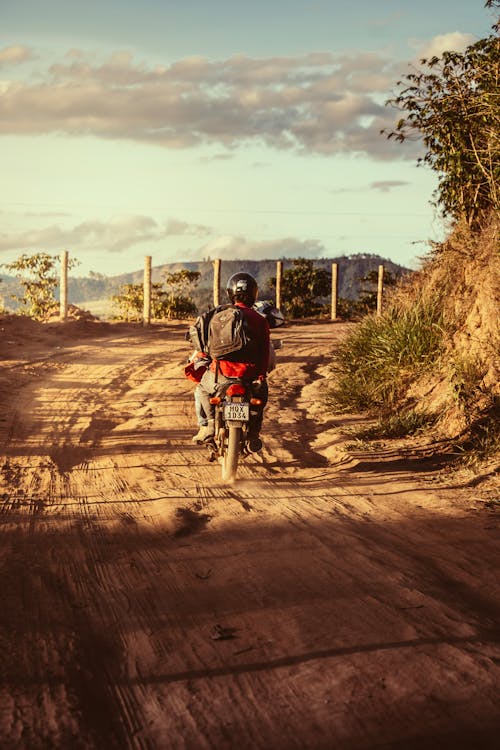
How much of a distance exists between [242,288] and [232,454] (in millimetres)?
1773

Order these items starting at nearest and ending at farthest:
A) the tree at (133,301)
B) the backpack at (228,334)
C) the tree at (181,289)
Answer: the backpack at (228,334)
the tree at (133,301)
the tree at (181,289)

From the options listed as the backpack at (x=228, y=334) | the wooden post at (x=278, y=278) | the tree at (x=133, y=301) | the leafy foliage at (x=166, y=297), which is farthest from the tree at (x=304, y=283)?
the backpack at (x=228, y=334)

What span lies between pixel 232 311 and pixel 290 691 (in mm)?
4857

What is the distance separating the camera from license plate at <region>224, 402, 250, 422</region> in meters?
7.55

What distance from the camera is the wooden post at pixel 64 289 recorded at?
91.9 feet

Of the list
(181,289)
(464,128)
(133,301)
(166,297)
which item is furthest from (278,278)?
(464,128)

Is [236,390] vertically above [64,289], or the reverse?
[64,289]

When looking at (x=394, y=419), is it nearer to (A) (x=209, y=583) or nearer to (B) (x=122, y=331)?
(A) (x=209, y=583)

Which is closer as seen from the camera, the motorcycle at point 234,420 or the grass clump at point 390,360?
the motorcycle at point 234,420

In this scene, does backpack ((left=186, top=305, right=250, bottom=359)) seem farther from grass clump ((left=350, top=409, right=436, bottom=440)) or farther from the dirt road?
grass clump ((left=350, top=409, right=436, bottom=440))

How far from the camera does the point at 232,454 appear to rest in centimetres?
761

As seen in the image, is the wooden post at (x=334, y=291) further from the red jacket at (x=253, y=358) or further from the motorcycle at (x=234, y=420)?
the motorcycle at (x=234, y=420)

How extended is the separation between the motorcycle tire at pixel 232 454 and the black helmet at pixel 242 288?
1.44 meters

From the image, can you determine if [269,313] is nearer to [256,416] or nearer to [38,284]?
[256,416]
